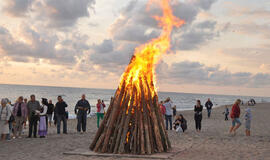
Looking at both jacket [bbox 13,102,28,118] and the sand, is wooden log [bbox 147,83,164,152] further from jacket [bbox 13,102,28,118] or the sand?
jacket [bbox 13,102,28,118]

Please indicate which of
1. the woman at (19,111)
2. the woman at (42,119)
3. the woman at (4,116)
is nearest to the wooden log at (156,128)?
the woman at (42,119)

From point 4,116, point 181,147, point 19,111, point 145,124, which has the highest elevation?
point 19,111

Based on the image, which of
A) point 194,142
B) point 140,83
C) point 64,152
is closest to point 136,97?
point 140,83

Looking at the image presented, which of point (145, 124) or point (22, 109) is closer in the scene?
point (145, 124)

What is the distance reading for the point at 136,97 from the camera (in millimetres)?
9289

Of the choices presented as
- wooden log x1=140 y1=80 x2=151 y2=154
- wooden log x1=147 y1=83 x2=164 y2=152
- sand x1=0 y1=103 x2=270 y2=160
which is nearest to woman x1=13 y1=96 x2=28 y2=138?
sand x1=0 y1=103 x2=270 y2=160

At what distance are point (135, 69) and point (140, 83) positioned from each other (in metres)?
0.62

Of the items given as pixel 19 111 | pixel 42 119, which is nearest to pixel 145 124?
pixel 42 119

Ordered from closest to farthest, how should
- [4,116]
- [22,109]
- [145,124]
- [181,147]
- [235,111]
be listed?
[145,124] < [181,147] < [4,116] < [22,109] < [235,111]

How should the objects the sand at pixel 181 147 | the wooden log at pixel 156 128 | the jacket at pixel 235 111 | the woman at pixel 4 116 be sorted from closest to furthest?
1. the sand at pixel 181 147
2. the wooden log at pixel 156 128
3. the woman at pixel 4 116
4. the jacket at pixel 235 111

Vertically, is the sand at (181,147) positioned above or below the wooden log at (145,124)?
below

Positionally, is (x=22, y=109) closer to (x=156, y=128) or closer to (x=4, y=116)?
(x=4, y=116)

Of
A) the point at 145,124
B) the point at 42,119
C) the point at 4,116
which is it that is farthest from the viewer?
the point at 42,119

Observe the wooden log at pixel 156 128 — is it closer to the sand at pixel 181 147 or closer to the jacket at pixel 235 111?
the sand at pixel 181 147
